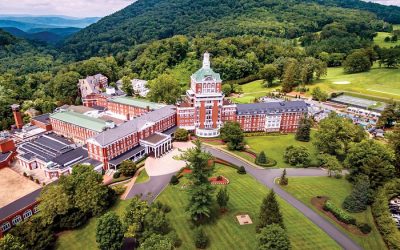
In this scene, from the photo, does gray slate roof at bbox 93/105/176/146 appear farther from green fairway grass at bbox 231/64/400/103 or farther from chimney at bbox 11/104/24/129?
green fairway grass at bbox 231/64/400/103

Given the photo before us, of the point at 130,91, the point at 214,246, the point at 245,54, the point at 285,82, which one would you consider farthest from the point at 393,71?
the point at 214,246

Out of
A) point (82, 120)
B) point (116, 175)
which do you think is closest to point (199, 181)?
point (116, 175)

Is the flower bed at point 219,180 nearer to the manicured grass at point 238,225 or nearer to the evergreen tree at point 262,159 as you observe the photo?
the manicured grass at point 238,225

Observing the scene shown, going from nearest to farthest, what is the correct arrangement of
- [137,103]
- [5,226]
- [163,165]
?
[5,226] < [163,165] < [137,103]

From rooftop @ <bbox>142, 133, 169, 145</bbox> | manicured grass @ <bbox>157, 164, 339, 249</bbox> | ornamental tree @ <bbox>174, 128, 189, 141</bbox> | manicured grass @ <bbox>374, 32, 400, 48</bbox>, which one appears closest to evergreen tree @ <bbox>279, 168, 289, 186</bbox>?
manicured grass @ <bbox>157, 164, 339, 249</bbox>

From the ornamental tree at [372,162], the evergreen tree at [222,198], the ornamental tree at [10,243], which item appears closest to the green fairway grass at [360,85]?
the ornamental tree at [372,162]

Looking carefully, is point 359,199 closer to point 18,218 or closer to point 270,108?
point 270,108

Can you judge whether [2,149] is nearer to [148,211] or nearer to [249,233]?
[148,211]
